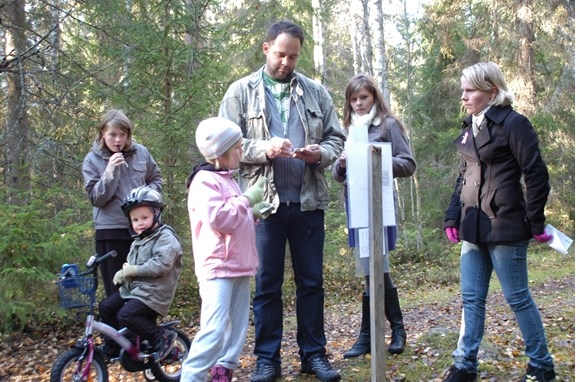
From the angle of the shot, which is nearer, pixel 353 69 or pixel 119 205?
pixel 119 205

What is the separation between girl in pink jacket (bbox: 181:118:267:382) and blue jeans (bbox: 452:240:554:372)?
1.55 metres

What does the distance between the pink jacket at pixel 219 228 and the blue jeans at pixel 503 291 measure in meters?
1.58

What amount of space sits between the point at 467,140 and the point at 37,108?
711 centimetres

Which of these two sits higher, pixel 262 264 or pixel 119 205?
pixel 119 205

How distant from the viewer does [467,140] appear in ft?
12.7

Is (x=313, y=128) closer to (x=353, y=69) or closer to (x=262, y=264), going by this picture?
(x=262, y=264)

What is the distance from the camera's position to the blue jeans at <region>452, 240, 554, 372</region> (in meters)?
3.59

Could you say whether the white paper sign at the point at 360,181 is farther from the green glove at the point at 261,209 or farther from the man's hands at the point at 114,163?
the man's hands at the point at 114,163

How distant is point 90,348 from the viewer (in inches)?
157

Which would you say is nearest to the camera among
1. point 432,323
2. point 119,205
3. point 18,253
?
point 119,205

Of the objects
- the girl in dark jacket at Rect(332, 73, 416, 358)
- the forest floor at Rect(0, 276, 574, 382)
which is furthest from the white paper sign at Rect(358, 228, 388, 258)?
the forest floor at Rect(0, 276, 574, 382)

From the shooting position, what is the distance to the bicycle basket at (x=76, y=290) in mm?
4000

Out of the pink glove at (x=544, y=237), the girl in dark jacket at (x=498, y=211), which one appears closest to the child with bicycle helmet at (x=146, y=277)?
the girl in dark jacket at (x=498, y=211)

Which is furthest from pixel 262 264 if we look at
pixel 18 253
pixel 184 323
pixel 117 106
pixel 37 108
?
pixel 37 108
